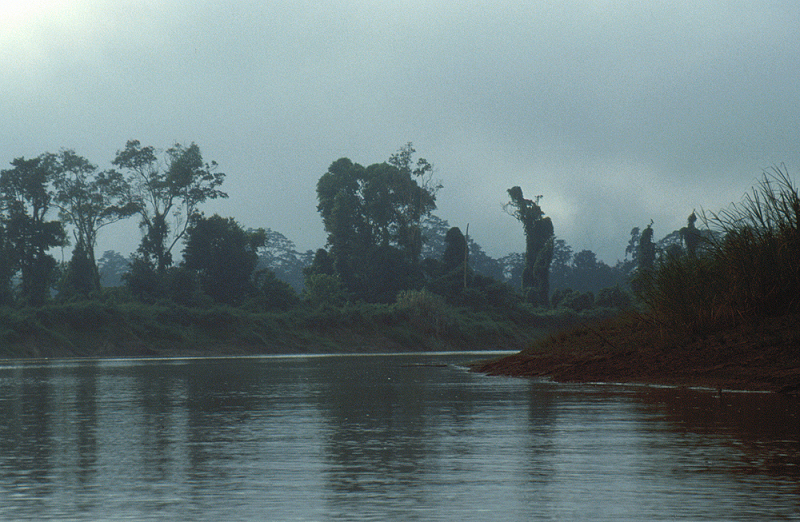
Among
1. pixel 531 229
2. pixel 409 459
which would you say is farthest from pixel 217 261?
pixel 409 459

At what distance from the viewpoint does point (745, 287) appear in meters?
16.2

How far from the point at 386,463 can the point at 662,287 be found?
1255cm

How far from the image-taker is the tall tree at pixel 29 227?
7099 cm

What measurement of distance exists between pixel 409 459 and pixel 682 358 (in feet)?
34.0

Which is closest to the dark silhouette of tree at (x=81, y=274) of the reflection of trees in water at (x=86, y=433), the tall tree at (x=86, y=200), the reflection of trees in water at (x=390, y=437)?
the tall tree at (x=86, y=200)

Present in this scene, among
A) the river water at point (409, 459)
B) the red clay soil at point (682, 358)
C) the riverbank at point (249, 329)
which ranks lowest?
the river water at point (409, 459)

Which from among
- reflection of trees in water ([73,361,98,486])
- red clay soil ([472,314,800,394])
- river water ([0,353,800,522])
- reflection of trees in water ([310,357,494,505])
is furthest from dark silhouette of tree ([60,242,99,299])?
river water ([0,353,800,522])

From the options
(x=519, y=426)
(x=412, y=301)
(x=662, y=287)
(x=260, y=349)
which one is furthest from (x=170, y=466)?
(x=412, y=301)

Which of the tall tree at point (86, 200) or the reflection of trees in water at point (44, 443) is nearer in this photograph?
the reflection of trees in water at point (44, 443)

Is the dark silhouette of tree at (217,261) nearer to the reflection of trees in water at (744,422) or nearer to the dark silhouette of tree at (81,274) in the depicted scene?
the dark silhouette of tree at (81,274)

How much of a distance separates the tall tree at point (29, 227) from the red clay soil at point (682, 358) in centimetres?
5652

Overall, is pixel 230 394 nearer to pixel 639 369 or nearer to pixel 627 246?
pixel 639 369

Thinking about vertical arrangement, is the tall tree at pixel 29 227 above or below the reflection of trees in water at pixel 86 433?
above

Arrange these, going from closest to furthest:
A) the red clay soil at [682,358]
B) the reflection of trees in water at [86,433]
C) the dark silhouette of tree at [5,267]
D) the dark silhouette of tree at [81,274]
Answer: the reflection of trees in water at [86,433], the red clay soil at [682,358], the dark silhouette of tree at [5,267], the dark silhouette of tree at [81,274]
